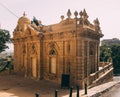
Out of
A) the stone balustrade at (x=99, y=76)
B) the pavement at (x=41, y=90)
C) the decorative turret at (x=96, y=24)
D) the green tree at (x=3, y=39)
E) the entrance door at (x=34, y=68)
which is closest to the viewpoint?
the pavement at (x=41, y=90)

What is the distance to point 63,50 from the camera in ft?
68.7

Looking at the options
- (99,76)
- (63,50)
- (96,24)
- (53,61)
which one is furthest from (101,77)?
(96,24)

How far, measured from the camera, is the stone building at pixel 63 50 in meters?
19.7

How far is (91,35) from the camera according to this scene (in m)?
21.7

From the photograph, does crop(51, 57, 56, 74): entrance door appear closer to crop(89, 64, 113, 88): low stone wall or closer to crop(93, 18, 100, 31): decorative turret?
crop(89, 64, 113, 88): low stone wall

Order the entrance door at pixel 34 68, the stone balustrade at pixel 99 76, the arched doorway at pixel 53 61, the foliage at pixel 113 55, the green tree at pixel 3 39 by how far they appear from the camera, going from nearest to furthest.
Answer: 1. the stone balustrade at pixel 99 76
2. the arched doorway at pixel 53 61
3. the entrance door at pixel 34 68
4. the foliage at pixel 113 55
5. the green tree at pixel 3 39

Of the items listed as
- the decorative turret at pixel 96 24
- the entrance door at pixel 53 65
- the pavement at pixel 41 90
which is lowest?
the pavement at pixel 41 90

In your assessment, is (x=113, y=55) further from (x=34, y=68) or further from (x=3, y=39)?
(x=34, y=68)

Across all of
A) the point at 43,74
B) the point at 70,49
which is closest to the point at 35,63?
the point at 43,74

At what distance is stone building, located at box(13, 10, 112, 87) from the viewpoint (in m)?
19.7

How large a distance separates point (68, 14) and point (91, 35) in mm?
3563

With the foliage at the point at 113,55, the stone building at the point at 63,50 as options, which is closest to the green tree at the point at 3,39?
the stone building at the point at 63,50

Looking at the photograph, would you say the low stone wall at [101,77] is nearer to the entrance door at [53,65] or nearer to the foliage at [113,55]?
the entrance door at [53,65]

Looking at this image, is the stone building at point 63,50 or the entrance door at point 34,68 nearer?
the stone building at point 63,50
